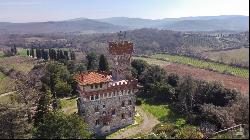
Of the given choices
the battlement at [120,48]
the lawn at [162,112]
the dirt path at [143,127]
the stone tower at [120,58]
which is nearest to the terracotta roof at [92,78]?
the stone tower at [120,58]

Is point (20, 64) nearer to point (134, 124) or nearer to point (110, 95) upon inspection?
point (134, 124)

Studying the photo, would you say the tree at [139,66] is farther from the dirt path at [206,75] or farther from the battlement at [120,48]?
the battlement at [120,48]

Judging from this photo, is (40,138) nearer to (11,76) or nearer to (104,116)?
(104,116)

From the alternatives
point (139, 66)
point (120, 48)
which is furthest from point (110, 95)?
point (139, 66)

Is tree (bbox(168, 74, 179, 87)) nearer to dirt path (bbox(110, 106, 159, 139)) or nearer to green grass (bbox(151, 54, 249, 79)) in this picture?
dirt path (bbox(110, 106, 159, 139))

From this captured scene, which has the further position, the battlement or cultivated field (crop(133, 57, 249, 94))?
cultivated field (crop(133, 57, 249, 94))

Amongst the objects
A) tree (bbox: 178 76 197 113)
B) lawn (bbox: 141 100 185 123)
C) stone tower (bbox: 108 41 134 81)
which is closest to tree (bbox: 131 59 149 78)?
lawn (bbox: 141 100 185 123)
